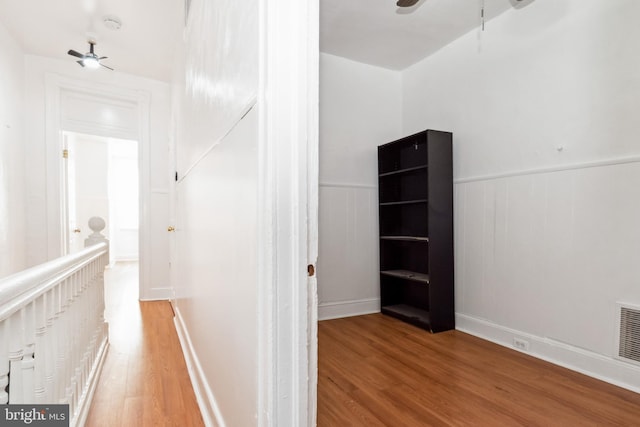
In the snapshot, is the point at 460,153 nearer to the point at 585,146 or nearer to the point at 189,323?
the point at 585,146

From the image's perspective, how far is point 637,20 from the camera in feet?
6.14

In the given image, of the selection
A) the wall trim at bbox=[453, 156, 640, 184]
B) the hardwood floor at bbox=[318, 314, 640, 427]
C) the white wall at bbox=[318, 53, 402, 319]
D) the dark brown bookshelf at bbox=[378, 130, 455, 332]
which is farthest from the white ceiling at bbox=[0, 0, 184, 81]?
the hardwood floor at bbox=[318, 314, 640, 427]

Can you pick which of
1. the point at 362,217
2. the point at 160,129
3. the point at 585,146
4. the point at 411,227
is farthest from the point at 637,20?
the point at 160,129

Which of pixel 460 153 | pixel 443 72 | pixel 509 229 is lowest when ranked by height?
pixel 509 229

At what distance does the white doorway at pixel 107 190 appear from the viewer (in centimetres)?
657

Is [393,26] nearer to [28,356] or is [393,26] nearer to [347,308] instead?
[347,308]

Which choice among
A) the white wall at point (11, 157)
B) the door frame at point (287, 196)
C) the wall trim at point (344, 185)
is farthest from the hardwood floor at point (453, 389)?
the white wall at point (11, 157)

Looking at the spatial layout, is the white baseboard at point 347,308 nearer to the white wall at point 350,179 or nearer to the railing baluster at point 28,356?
the white wall at point 350,179

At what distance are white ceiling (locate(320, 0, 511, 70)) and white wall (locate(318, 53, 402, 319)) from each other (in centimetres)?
24

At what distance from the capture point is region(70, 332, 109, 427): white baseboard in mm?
1471

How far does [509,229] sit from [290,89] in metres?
2.36

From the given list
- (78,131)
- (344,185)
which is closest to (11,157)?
(78,131)

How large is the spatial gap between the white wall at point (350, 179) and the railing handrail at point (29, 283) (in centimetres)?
223

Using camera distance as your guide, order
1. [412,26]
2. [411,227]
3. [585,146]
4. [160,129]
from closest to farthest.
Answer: [585,146]
[412,26]
[411,227]
[160,129]
